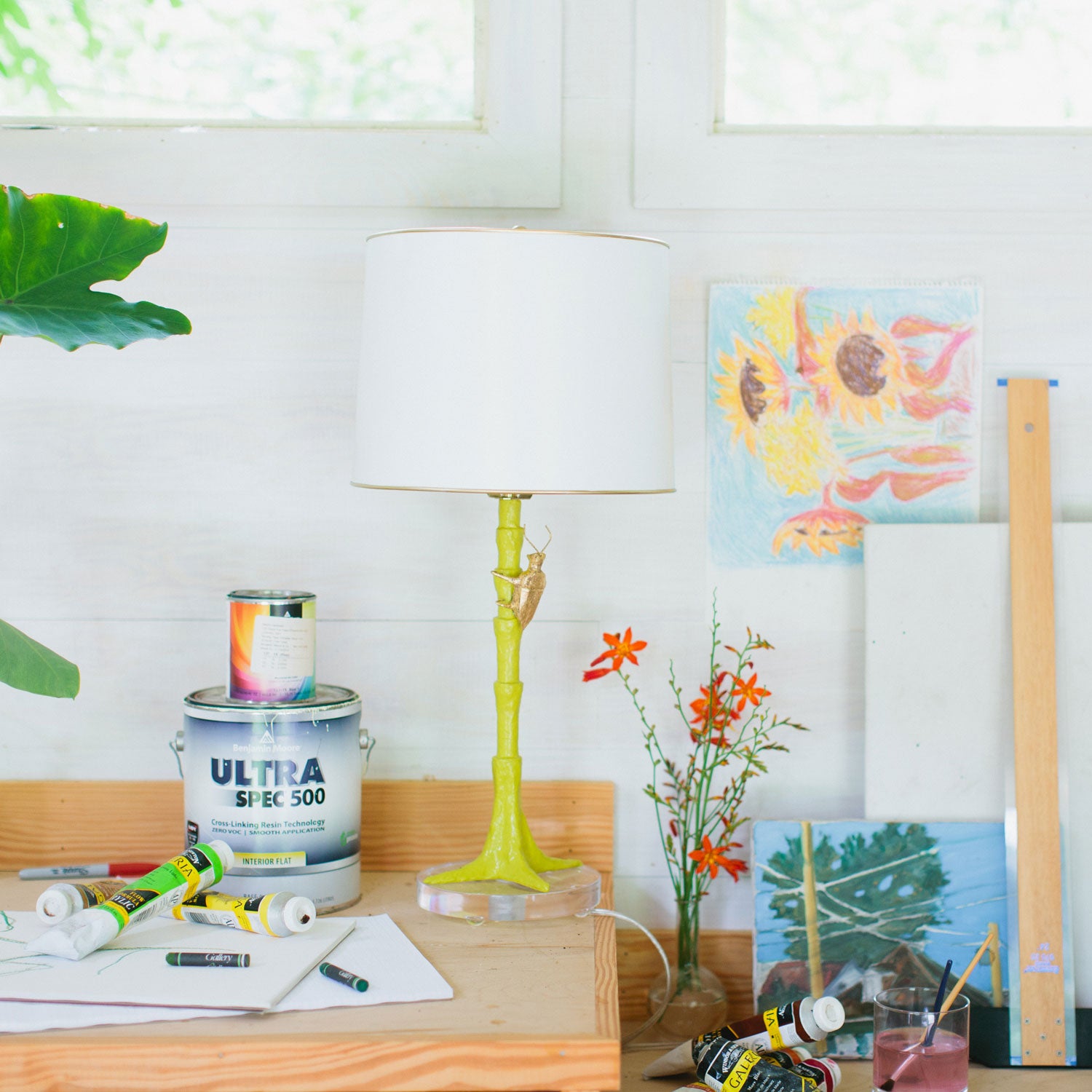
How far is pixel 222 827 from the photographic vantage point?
1.02 meters

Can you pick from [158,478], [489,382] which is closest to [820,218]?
[489,382]

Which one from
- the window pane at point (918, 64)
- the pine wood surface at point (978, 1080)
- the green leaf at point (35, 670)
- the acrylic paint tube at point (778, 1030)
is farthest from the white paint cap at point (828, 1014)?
the window pane at point (918, 64)

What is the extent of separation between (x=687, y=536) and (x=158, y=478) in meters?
0.60

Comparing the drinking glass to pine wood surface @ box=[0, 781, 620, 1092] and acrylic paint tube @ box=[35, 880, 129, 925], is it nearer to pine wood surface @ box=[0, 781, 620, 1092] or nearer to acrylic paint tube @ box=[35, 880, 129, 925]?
pine wood surface @ box=[0, 781, 620, 1092]

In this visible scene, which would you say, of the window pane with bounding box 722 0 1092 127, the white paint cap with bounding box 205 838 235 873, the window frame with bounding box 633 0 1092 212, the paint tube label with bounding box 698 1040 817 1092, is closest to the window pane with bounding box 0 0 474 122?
the window frame with bounding box 633 0 1092 212

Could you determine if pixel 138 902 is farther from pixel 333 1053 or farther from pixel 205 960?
pixel 333 1053

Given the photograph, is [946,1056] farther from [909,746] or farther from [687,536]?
[687,536]

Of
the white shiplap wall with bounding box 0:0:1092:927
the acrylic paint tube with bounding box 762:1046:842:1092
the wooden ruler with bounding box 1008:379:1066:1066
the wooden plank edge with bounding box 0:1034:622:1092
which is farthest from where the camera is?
the white shiplap wall with bounding box 0:0:1092:927

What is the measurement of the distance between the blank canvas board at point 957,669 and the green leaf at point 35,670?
2.60ft

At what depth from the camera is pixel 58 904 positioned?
95 centimetres

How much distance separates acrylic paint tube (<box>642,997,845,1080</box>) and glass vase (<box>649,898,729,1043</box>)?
0.27 ft

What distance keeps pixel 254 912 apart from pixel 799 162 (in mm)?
945

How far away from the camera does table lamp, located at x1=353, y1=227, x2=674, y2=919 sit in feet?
2.97

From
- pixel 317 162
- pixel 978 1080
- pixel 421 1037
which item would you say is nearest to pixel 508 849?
pixel 421 1037
